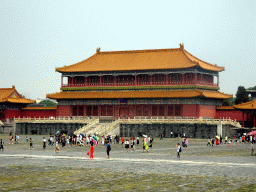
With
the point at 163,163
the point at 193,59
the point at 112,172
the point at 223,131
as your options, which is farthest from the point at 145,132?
the point at 112,172

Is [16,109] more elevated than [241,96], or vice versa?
[241,96]

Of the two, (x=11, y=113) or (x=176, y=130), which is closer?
(x=176, y=130)

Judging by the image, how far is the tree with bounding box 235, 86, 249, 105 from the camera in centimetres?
10088

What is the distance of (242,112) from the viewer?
7994cm

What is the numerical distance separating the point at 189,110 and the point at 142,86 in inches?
408

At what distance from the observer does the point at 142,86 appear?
88000 mm

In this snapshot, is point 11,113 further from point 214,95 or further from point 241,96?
point 241,96

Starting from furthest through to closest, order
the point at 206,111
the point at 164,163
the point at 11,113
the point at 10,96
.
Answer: the point at 10,96, the point at 11,113, the point at 206,111, the point at 164,163

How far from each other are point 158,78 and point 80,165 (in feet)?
176

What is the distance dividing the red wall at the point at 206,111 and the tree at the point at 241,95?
669 inches

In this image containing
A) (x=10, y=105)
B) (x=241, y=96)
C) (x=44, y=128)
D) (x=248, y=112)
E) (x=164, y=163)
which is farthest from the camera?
(x=241, y=96)

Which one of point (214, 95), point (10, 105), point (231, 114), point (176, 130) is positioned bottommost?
point (176, 130)

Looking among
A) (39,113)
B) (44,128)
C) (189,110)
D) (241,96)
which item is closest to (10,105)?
(39,113)

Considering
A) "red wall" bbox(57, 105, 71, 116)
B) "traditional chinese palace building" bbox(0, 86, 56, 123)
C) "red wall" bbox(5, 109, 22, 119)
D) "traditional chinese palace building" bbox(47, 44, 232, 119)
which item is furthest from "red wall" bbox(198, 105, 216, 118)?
"red wall" bbox(5, 109, 22, 119)
